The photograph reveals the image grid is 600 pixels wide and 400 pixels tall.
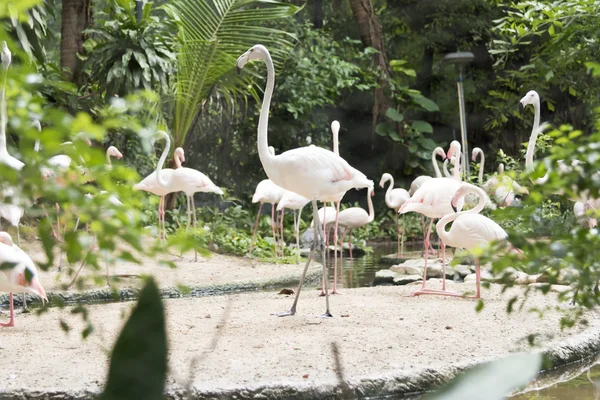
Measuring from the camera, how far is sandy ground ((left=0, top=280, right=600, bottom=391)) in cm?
300

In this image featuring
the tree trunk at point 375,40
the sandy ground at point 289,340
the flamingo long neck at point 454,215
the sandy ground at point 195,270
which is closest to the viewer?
the sandy ground at point 289,340

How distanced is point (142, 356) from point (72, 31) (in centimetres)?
911

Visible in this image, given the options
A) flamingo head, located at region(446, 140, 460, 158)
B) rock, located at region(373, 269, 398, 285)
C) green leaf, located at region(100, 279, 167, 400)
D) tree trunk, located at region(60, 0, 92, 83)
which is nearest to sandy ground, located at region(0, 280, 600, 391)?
rock, located at region(373, 269, 398, 285)

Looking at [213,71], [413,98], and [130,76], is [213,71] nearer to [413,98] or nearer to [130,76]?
[130,76]

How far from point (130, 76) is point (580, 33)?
15.1ft

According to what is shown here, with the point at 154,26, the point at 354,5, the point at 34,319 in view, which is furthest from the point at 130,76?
the point at 354,5

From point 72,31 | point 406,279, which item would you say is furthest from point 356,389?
point 72,31

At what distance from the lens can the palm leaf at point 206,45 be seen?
9.04 meters

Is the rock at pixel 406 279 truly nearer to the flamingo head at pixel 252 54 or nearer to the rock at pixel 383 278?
the rock at pixel 383 278

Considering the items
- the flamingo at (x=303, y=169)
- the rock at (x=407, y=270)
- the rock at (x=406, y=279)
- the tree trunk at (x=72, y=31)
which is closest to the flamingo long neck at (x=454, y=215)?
the flamingo at (x=303, y=169)

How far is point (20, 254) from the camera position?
3699 millimetres

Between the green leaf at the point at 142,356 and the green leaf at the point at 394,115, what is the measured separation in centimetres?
1265

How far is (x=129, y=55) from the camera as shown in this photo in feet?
26.9

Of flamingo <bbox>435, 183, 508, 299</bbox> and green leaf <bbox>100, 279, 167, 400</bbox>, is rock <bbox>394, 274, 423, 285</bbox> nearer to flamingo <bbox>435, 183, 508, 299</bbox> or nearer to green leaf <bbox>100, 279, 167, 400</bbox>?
flamingo <bbox>435, 183, 508, 299</bbox>
